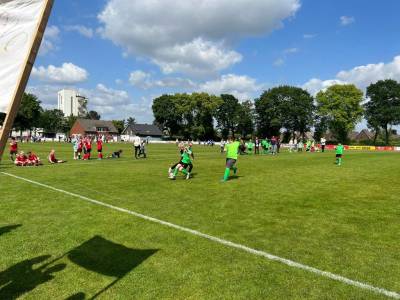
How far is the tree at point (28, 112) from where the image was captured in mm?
104875

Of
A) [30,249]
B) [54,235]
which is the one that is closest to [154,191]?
[54,235]

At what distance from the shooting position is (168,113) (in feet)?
417

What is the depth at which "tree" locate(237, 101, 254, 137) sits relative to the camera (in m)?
121

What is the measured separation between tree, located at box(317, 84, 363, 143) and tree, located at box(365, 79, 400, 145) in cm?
557

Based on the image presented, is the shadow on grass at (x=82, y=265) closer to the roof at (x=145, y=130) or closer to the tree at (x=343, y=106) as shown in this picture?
the tree at (x=343, y=106)

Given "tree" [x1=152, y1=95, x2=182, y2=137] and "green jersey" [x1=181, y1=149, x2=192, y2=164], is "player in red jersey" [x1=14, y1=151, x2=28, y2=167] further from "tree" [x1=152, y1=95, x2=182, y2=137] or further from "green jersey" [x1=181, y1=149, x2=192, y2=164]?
"tree" [x1=152, y1=95, x2=182, y2=137]

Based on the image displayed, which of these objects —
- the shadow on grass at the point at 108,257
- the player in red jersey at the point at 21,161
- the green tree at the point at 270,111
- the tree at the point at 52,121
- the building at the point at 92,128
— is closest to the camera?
the shadow on grass at the point at 108,257

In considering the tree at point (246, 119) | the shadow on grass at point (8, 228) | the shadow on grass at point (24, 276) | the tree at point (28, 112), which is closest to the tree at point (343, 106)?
the tree at point (246, 119)

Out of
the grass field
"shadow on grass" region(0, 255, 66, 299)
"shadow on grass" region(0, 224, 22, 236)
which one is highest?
the grass field

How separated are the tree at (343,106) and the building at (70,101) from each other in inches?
5074

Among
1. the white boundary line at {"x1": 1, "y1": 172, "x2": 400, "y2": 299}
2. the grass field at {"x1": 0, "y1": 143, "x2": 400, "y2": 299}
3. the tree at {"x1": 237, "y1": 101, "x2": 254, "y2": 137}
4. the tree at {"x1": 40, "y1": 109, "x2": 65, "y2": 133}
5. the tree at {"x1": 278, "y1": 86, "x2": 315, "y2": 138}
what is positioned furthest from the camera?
the tree at {"x1": 40, "y1": 109, "x2": 65, "y2": 133}

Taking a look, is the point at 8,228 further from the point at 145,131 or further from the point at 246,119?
the point at 145,131

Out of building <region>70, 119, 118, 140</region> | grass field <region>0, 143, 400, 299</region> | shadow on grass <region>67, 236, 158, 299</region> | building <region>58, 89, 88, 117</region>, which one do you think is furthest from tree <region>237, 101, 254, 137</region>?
shadow on grass <region>67, 236, 158, 299</region>

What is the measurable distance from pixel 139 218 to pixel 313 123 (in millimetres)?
106266
